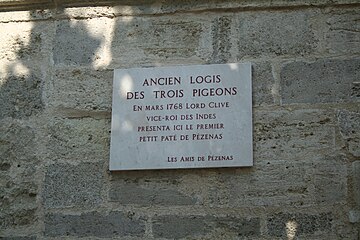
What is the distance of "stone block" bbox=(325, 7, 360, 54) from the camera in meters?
3.41

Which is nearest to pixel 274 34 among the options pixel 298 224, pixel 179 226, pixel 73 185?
pixel 298 224

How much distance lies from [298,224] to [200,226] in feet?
1.52

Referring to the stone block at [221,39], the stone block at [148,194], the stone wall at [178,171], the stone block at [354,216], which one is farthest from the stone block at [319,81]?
the stone block at [148,194]

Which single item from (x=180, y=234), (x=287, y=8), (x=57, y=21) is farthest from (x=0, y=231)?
(x=287, y=8)

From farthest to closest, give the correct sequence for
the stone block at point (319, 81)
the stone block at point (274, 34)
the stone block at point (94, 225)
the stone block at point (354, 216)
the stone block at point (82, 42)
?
1. the stone block at point (82, 42)
2. the stone block at point (274, 34)
3. the stone block at point (319, 81)
4. the stone block at point (94, 225)
5. the stone block at point (354, 216)

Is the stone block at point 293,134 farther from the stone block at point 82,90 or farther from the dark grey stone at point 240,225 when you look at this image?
the stone block at point 82,90

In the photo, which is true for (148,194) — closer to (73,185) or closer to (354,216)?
(73,185)

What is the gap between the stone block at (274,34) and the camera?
3438 millimetres

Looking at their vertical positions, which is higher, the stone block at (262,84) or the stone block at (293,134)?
the stone block at (262,84)

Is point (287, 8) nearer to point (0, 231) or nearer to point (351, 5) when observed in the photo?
point (351, 5)

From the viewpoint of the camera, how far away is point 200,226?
316 cm

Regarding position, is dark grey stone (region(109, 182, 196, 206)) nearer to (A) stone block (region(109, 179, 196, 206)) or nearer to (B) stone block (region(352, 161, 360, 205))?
(A) stone block (region(109, 179, 196, 206))

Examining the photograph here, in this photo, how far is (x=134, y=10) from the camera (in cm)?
362

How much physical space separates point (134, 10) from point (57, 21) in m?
0.44
